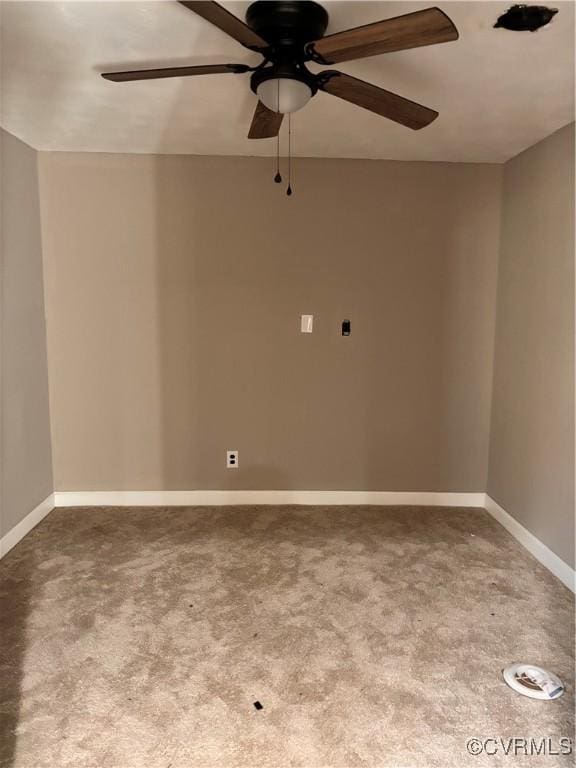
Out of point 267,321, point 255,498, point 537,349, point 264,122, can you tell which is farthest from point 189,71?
point 255,498

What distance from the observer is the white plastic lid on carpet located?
6.09 feet

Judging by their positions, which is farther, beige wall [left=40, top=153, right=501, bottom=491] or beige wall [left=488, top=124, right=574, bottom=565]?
beige wall [left=40, top=153, right=501, bottom=491]

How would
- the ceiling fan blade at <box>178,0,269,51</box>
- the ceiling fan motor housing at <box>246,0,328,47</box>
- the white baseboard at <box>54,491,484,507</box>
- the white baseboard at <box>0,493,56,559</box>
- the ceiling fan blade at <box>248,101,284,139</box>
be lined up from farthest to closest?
the white baseboard at <box>54,491,484,507</box>
the white baseboard at <box>0,493,56,559</box>
the ceiling fan blade at <box>248,101,284,139</box>
the ceiling fan motor housing at <box>246,0,328,47</box>
the ceiling fan blade at <box>178,0,269,51</box>

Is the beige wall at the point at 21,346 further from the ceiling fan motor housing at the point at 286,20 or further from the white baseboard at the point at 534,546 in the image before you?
the white baseboard at the point at 534,546

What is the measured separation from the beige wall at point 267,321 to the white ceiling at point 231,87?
0.26 m

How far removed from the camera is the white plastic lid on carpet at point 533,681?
1.86 metres

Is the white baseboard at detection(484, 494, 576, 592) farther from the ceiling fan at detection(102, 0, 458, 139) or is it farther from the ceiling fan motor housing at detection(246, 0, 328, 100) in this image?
the ceiling fan motor housing at detection(246, 0, 328, 100)

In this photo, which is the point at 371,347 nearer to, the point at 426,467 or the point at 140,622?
the point at 426,467

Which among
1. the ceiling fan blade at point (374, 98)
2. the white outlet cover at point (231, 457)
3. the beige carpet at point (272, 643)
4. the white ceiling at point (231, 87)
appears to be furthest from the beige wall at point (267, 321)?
the ceiling fan blade at point (374, 98)

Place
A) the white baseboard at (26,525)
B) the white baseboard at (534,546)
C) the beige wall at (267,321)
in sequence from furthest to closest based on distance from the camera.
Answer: the beige wall at (267,321), the white baseboard at (26,525), the white baseboard at (534,546)

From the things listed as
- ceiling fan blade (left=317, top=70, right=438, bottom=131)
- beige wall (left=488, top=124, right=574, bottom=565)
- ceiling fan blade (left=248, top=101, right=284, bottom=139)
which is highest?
ceiling fan blade (left=248, top=101, right=284, bottom=139)

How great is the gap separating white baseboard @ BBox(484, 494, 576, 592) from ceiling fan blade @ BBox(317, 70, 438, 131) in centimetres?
217

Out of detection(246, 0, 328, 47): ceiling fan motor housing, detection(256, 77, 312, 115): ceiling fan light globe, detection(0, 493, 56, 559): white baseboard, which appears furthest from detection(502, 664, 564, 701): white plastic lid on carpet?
detection(0, 493, 56, 559): white baseboard

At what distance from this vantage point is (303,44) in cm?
168
